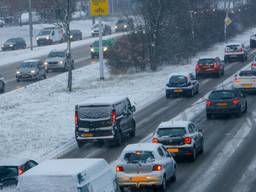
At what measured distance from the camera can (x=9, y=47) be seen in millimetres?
92812

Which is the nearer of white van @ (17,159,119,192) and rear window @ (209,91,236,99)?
white van @ (17,159,119,192)

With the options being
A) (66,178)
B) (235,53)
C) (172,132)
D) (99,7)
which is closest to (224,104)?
(172,132)

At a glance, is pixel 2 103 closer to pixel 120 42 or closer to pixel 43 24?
pixel 120 42

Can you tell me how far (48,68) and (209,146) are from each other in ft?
121

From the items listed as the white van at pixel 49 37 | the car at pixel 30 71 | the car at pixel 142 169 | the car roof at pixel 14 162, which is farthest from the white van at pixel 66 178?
the white van at pixel 49 37

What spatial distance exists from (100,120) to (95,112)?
0.37 meters

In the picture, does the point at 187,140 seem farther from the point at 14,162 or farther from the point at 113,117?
the point at 14,162

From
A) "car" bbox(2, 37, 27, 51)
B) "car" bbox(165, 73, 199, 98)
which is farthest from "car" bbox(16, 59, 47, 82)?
"car" bbox(2, 37, 27, 51)

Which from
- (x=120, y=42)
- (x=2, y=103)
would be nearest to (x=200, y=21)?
(x=120, y=42)

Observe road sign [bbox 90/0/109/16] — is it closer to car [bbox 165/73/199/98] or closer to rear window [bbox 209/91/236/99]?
car [bbox 165/73/199/98]

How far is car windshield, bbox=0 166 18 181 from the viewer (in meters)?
22.0

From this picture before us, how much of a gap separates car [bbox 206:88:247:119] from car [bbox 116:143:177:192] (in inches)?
599

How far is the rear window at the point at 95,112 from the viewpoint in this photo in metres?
31.6

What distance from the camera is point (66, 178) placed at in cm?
1645
